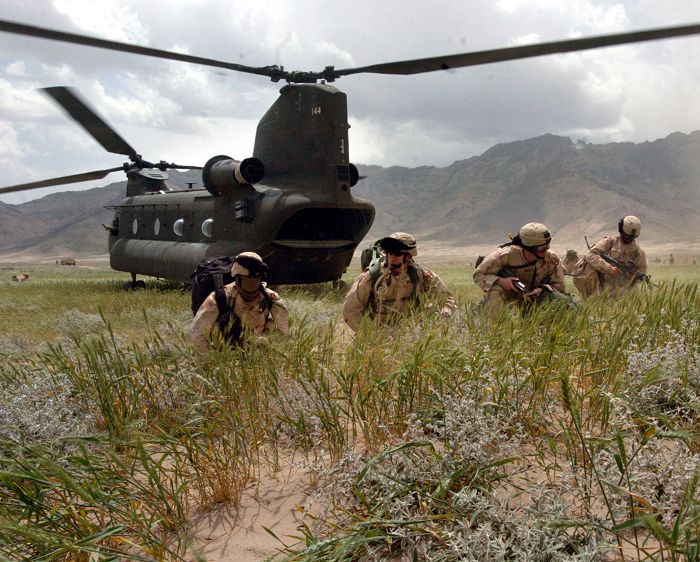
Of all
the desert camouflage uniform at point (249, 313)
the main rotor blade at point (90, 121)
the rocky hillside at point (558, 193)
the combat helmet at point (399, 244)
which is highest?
the rocky hillside at point (558, 193)

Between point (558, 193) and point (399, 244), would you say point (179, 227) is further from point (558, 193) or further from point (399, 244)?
point (558, 193)

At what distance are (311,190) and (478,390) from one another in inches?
327

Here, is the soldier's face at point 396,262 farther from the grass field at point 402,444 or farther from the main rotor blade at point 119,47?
the main rotor blade at point 119,47

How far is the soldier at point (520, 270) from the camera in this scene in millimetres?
6434

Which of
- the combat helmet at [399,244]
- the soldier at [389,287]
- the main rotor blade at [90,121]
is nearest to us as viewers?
the combat helmet at [399,244]

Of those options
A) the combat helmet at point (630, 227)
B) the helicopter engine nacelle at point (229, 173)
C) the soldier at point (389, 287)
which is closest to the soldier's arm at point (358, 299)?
the soldier at point (389, 287)

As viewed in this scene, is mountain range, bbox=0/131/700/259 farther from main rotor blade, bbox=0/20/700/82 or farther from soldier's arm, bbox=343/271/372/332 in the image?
soldier's arm, bbox=343/271/372/332

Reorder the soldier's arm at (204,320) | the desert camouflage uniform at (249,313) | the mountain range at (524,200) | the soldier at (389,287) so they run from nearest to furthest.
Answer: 1. the soldier's arm at (204,320)
2. the desert camouflage uniform at (249,313)
3. the soldier at (389,287)
4. the mountain range at (524,200)

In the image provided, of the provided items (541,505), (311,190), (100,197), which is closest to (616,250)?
(311,190)

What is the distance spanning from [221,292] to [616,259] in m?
6.63

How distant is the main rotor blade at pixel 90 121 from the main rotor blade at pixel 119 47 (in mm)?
5453

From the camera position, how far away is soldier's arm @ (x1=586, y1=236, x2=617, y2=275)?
350 inches

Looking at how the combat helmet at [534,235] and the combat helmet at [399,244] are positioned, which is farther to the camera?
the combat helmet at [534,235]

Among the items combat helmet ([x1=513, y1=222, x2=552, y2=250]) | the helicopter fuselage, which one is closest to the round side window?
the helicopter fuselage
